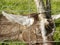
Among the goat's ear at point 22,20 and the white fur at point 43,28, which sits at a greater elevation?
the goat's ear at point 22,20

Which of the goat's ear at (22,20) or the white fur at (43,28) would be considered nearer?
the white fur at (43,28)

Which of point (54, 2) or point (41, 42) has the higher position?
point (54, 2)

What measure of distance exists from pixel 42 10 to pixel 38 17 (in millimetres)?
150

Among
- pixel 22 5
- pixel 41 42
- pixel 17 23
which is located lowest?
pixel 41 42

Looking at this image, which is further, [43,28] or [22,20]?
[22,20]

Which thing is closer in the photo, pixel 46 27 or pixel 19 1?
pixel 46 27

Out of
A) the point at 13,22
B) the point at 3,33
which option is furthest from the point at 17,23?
the point at 3,33

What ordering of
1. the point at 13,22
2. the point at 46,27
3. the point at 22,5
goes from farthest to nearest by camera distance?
the point at 22,5 → the point at 13,22 → the point at 46,27

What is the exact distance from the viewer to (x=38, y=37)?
368 centimetres

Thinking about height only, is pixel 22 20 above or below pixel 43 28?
above

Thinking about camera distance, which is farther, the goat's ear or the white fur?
the goat's ear

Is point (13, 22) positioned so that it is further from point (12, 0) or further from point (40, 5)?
point (12, 0)

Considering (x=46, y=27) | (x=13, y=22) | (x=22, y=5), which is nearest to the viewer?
(x=46, y=27)

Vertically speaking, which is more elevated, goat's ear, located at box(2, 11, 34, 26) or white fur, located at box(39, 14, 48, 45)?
goat's ear, located at box(2, 11, 34, 26)
